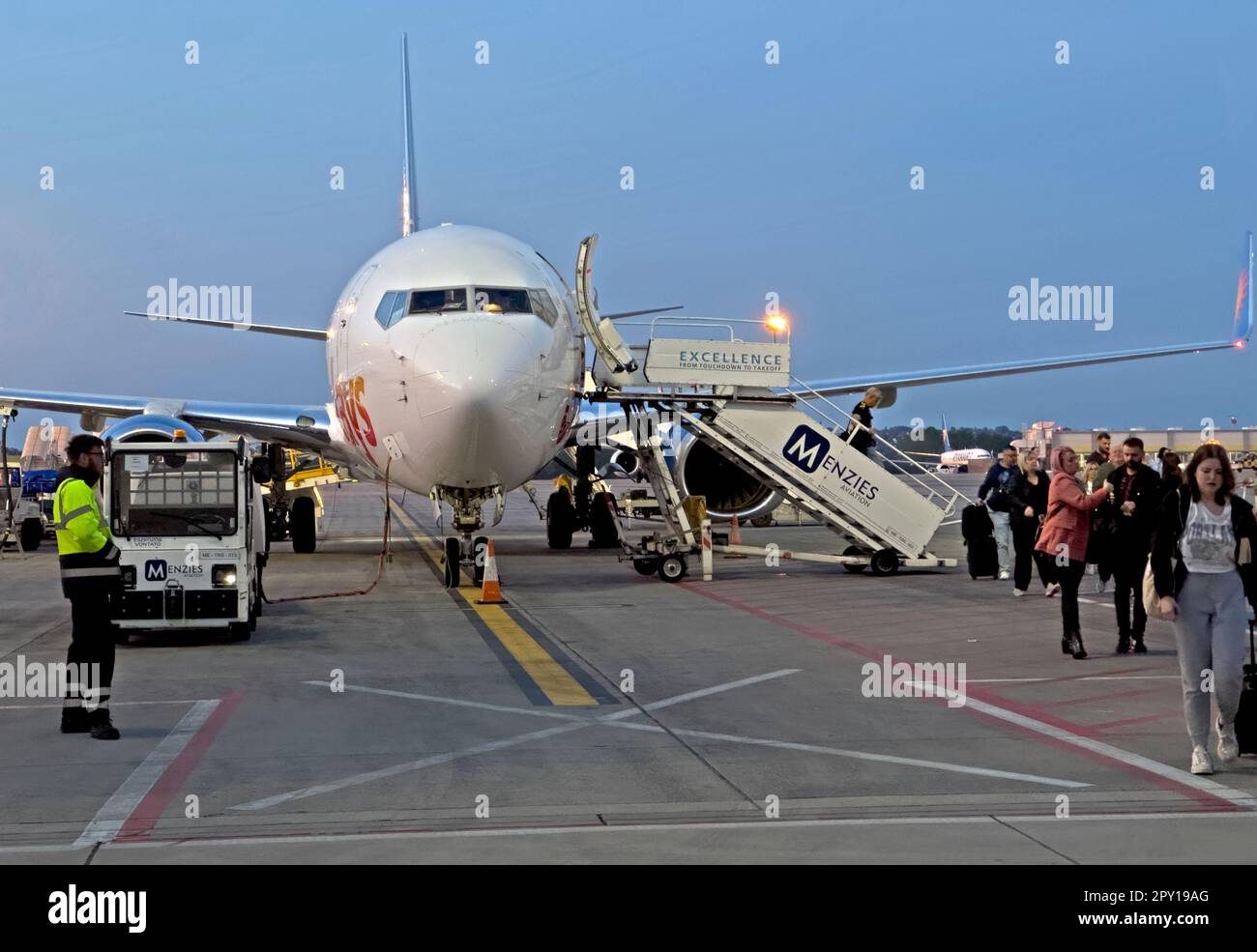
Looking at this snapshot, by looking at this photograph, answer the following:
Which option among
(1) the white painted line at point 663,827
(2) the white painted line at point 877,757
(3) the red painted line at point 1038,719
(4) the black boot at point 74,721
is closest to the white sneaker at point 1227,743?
(3) the red painted line at point 1038,719

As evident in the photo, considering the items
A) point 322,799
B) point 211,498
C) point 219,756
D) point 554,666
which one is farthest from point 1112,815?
point 211,498

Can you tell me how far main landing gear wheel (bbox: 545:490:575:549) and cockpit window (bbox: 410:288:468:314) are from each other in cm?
900

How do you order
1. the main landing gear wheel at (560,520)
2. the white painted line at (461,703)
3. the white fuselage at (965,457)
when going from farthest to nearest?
the white fuselage at (965,457), the main landing gear wheel at (560,520), the white painted line at (461,703)

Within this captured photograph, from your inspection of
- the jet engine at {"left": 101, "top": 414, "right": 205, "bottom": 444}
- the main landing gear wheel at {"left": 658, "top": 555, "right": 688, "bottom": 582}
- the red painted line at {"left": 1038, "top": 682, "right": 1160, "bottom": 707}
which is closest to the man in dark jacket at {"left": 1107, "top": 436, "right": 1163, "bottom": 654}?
the red painted line at {"left": 1038, "top": 682, "right": 1160, "bottom": 707}

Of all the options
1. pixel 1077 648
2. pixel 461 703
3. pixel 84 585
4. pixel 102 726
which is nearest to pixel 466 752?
pixel 461 703

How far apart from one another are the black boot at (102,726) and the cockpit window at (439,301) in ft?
28.4

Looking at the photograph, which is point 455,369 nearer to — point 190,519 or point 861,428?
point 190,519

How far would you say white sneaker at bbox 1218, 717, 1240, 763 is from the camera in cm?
766

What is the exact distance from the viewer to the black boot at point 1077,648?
11.8 meters

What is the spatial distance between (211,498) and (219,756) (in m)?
6.80

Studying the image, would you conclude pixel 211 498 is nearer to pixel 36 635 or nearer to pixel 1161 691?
pixel 36 635

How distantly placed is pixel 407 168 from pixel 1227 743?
23926 millimetres

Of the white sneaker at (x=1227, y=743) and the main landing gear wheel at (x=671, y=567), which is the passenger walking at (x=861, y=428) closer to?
the main landing gear wheel at (x=671, y=567)

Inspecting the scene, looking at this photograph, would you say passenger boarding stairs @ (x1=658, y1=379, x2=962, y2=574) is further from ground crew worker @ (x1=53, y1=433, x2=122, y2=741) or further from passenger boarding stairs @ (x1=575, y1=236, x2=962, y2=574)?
ground crew worker @ (x1=53, y1=433, x2=122, y2=741)
